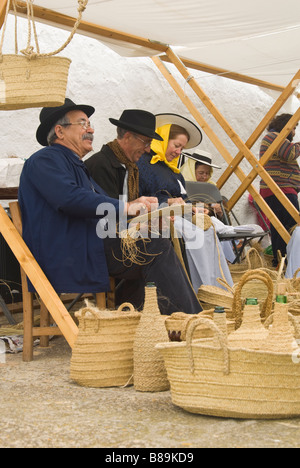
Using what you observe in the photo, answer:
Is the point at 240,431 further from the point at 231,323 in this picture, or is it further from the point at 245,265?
the point at 245,265

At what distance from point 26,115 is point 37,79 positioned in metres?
3.02

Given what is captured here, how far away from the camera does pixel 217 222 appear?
5219 millimetres

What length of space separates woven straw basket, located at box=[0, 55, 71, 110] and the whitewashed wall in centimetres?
259

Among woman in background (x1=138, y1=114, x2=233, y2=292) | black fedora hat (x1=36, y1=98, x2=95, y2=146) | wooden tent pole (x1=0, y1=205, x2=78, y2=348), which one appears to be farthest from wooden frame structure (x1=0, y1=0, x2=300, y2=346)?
woman in background (x1=138, y1=114, x2=233, y2=292)

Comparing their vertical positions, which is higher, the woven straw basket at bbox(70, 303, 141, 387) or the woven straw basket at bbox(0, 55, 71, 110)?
the woven straw basket at bbox(0, 55, 71, 110)

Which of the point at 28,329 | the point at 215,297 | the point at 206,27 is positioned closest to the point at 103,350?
the point at 28,329

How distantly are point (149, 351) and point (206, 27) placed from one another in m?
3.15

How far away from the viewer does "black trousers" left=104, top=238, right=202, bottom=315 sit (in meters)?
3.05

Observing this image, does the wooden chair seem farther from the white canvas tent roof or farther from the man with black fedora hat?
the white canvas tent roof

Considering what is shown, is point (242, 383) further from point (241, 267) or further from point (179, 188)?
point (241, 267)

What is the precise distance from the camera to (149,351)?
2.51 metres

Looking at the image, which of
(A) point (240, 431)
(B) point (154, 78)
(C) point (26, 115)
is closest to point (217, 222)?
(C) point (26, 115)

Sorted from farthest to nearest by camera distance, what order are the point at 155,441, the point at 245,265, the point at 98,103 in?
the point at 98,103 → the point at 245,265 → the point at 155,441

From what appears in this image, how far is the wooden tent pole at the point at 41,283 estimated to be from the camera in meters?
2.79
